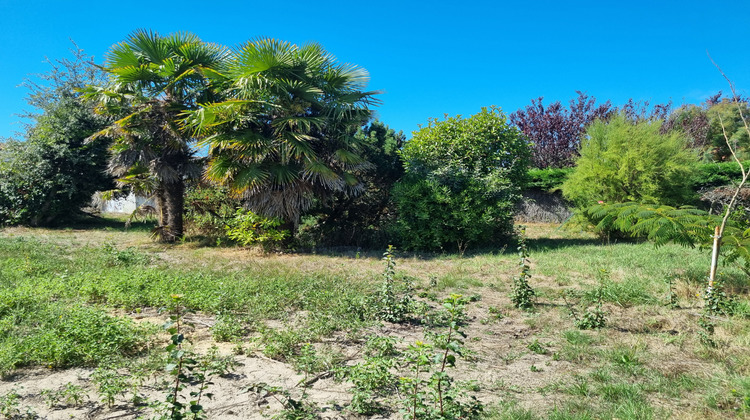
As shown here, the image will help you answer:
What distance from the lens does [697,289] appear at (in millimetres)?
5664

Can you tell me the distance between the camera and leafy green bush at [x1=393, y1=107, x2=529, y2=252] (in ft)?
33.3

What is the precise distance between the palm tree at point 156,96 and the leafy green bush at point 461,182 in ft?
18.3

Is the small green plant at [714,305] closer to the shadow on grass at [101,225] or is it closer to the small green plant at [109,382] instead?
the small green plant at [109,382]

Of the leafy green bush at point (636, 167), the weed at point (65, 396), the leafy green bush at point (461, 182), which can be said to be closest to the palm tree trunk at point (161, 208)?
the leafy green bush at point (461, 182)

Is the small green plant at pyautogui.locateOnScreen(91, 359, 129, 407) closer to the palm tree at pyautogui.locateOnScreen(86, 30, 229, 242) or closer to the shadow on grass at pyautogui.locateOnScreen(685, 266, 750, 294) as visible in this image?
the shadow on grass at pyautogui.locateOnScreen(685, 266, 750, 294)

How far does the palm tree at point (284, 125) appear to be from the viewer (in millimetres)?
9086

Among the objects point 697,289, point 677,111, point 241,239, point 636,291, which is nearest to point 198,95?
point 241,239

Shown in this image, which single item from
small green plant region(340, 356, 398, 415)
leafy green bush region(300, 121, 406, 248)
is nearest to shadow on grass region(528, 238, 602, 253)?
leafy green bush region(300, 121, 406, 248)

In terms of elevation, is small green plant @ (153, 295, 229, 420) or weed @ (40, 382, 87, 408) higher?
small green plant @ (153, 295, 229, 420)

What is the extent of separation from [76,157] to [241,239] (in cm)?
901

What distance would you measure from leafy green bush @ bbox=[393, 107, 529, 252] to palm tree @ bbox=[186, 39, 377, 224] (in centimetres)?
169

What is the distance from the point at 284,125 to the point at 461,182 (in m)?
4.66

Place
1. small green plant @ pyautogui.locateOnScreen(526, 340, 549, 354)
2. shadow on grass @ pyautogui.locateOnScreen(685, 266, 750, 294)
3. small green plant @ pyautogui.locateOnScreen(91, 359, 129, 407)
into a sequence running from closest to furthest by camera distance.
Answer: small green plant @ pyautogui.locateOnScreen(91, 359, 129, 407) → small green plant @ pyautogui.locateOnScreen(526, 340, 549, 354) → shadow on grass @ pyautogui.locateOnScreen(685, 266, 750, 294)

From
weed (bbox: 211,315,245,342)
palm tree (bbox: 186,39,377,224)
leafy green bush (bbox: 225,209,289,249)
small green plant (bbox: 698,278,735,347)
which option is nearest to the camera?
A: weed (bbox: 211,315,245,342)
